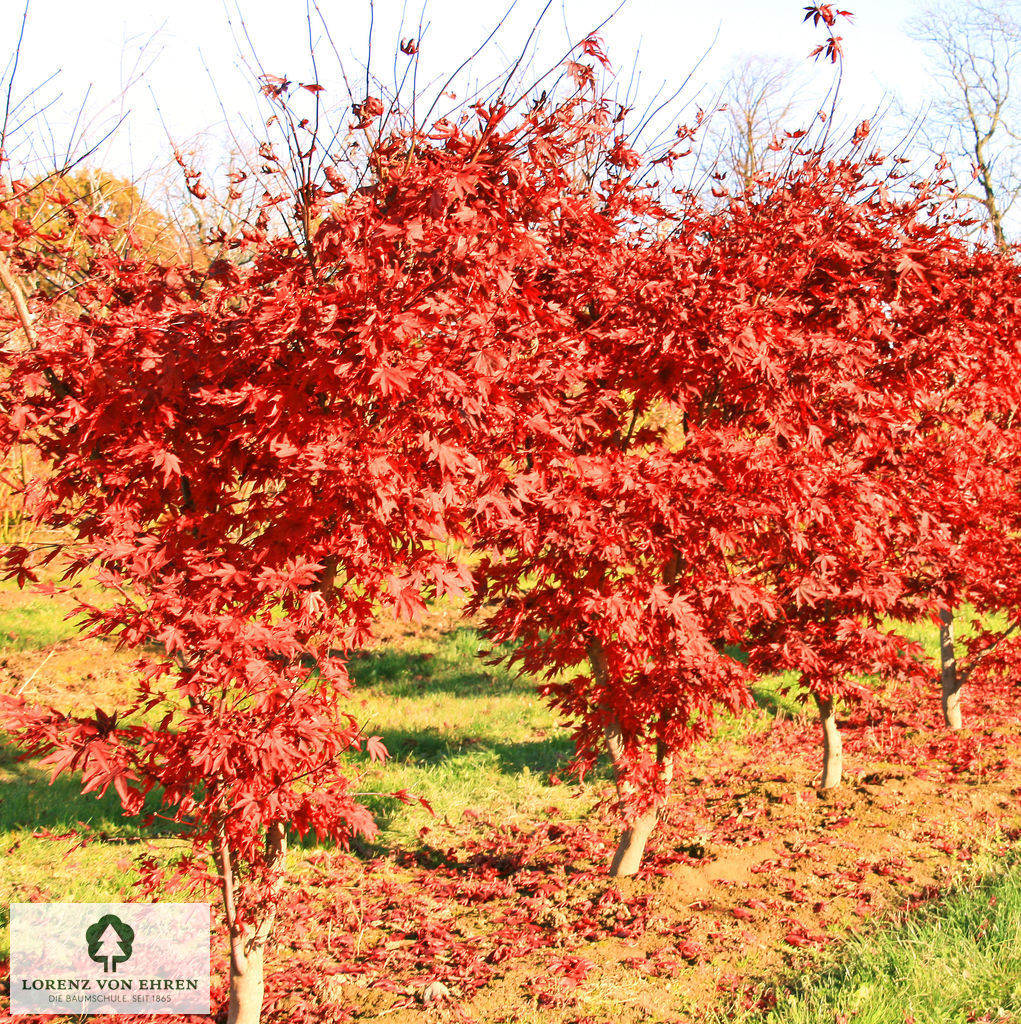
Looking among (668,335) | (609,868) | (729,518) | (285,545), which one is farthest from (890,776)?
(285,545)

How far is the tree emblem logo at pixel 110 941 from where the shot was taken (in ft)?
12.4

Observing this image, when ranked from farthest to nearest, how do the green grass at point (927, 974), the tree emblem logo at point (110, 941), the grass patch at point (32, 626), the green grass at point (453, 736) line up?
the grass patch at point (32, 626)
the green grass at point (453, 736)
the tree emblem logo at point (110, 941)
the green grass at point (927, 974)

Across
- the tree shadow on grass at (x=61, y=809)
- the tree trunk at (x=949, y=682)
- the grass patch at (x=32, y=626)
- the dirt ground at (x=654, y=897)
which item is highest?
the grass patch at (x=32, y=626)

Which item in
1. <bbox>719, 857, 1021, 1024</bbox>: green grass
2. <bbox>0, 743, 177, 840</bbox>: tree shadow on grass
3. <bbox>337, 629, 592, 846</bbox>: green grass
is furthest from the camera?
<bbox>337, 629, 592, 846</bbox>: green grass

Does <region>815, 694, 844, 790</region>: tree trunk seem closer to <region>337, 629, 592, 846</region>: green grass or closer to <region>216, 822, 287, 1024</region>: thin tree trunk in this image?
<region>337, 629, 592, 846</region>: green grass

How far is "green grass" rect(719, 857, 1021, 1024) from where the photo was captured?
3.18 metres

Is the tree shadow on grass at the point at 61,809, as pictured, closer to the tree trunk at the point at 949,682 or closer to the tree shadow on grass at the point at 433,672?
the tree shadow on grass at the point at 433,672

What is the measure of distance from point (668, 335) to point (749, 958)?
287 cm

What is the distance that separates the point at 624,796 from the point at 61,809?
3921 millimetres

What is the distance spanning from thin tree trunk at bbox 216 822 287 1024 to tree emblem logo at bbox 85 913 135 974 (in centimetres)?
62

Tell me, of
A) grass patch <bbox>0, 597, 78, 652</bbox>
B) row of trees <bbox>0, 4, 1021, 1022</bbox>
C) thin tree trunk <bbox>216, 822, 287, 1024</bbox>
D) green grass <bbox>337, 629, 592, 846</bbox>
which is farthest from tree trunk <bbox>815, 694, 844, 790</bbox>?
grass patch <bbox>0, 597, 78, 652</bbox>

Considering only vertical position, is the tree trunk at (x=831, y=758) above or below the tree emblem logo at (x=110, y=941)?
above

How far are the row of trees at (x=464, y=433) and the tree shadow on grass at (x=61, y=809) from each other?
2.13 meters

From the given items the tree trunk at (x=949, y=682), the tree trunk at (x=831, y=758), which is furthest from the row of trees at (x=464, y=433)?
the tree trunk at (x=949, y=682)
